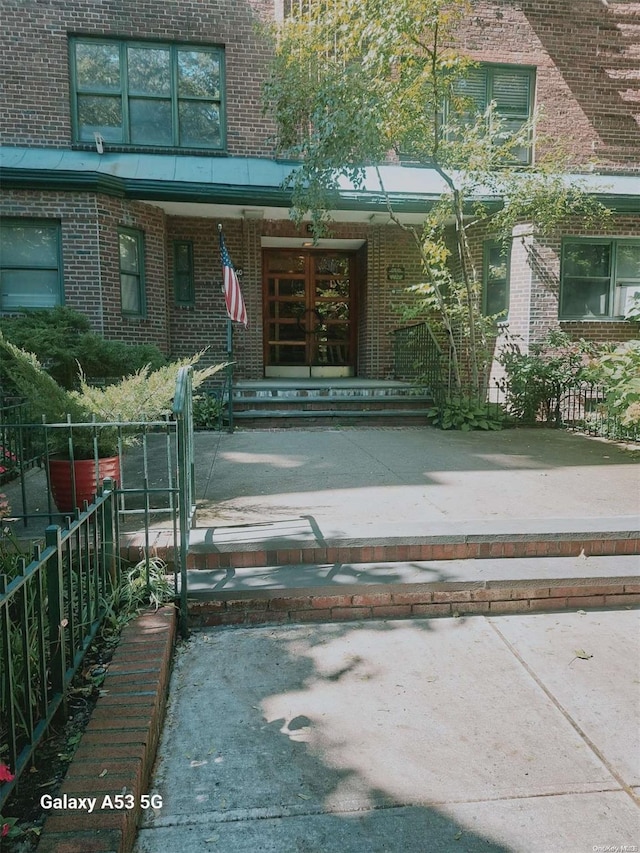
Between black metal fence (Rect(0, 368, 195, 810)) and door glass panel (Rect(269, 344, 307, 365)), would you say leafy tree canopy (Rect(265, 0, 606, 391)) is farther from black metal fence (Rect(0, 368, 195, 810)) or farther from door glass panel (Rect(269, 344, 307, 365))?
black metal fence (Rect(0, 368, 195, 810))

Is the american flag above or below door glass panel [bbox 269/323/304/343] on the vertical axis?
above

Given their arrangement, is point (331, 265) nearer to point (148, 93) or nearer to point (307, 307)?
point (307, 307)

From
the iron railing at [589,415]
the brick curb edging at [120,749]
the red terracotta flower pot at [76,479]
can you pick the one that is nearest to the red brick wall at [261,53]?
the iron railing at [589,415]

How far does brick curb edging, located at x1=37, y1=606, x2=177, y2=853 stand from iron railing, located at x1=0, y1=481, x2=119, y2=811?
0.17 meters

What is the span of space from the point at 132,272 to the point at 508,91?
838 centimetres

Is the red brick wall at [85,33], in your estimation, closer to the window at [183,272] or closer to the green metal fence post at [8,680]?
the window at [183,272]

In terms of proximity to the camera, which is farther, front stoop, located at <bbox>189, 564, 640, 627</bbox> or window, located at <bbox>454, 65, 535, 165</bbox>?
window, located at <bbox>454, 65, 535, 165</bbox>

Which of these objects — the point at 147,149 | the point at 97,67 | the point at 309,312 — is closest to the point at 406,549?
the point at 309,312

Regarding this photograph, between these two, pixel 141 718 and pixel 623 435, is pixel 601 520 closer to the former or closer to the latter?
pixel 141 718

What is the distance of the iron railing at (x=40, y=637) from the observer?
191cm

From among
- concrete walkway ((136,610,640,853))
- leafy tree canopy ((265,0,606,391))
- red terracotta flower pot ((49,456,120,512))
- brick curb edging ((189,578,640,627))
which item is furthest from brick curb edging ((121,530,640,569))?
leafy tree canopy ((265,0,606,391))

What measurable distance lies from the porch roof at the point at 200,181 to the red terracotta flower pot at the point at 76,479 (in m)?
6.78

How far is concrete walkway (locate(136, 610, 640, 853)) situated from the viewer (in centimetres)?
193

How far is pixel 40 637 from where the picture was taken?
7.18 ft
